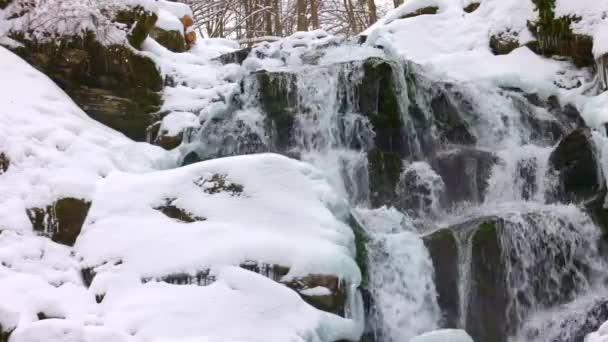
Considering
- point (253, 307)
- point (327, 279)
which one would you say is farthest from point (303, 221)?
point (253, 307)

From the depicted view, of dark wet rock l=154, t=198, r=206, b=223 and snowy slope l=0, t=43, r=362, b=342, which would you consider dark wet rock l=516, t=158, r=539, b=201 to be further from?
dark wet rock l=154, t=198, r=206, b=223

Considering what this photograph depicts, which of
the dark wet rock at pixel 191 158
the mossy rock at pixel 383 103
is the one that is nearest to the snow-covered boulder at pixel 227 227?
the dark wet rock at pixel 191 158

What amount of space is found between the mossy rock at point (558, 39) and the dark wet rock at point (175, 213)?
21.3 feet

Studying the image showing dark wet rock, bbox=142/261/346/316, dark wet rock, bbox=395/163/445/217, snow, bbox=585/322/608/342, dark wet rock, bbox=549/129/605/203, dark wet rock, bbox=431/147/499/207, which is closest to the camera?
snow, bbox=585/322/608/342

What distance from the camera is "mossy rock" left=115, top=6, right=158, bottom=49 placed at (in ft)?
30.9

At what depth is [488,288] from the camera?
21.4ft

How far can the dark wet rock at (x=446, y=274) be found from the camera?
21.2 feet

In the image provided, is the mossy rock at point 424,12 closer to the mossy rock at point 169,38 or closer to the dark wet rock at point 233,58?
the dark wet rock at point 233,58

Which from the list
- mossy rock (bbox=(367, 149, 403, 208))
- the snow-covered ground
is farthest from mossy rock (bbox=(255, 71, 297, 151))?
the snow-covered ground

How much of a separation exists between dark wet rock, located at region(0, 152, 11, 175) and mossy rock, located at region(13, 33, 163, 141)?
1898 mm

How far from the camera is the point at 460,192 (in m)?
8.10

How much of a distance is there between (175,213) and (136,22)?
14.1 ft

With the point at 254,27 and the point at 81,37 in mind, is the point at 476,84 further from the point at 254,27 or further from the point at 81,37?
the point at 254,27

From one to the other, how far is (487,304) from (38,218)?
407 cm
